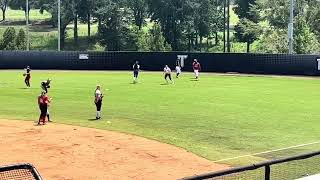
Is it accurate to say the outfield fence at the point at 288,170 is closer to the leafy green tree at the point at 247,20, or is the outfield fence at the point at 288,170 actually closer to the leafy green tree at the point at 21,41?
the leafy green tree at the point at 21,41

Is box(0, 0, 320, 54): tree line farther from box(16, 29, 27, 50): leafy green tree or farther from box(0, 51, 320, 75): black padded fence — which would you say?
box(0, 51, 320, 75): black padded fence

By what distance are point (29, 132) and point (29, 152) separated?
13.3 feet

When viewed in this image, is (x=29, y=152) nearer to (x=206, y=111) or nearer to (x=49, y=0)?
(x=206, y=111)

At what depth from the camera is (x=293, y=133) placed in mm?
21562

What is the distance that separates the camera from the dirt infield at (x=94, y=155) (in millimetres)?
15180

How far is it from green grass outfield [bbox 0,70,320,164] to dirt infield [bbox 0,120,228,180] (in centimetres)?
105

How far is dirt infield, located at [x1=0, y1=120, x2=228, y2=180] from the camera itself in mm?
15180

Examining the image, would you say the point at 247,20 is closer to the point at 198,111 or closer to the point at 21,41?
the point at 21,41

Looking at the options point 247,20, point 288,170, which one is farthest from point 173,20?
point 288,170

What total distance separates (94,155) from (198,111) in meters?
11.6

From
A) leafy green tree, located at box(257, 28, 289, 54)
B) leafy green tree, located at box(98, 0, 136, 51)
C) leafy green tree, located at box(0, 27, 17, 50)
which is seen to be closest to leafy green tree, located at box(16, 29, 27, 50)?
leafy green tree, located at box(0, 27, 17, 50)

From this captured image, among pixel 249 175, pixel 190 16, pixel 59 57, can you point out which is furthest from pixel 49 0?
pixel 249 175

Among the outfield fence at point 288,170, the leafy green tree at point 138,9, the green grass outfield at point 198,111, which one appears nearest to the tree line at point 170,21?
the leafy green tree at point 138,9

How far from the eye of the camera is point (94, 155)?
17.3m
